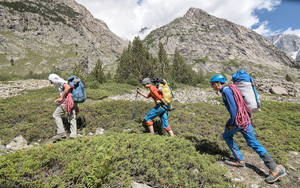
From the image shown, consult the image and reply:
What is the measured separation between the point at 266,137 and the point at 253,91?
3.87m

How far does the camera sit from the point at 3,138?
17.6 ft

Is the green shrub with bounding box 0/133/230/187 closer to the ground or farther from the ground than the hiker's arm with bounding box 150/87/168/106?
closer to the ground

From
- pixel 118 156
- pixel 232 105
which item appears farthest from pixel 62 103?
pixel 232 105

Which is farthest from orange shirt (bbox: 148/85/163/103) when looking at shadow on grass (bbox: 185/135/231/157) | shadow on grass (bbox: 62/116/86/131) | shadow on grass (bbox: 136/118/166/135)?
shadow on grass (bbox: 62/116/86/131)

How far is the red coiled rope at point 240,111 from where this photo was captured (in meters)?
3.50

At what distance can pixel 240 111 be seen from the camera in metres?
3.50

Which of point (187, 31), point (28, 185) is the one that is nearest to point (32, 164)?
point (28, 185)

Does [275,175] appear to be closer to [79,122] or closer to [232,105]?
[232,105]

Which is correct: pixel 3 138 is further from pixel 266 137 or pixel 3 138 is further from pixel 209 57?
pixel 209 57

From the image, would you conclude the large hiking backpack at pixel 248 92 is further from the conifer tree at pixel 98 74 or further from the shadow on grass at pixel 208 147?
the conifer tree at pixel 98 74

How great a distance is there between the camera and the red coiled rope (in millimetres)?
3502

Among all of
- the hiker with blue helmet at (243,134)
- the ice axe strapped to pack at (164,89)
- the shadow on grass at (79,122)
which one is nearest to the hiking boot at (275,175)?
the hiker with blue helmet at (243,134)

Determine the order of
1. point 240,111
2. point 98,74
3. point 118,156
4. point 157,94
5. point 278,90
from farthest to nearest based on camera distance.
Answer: point 98,74 < point 278,90 < point 157,94 < point 240,111 < point 118,156

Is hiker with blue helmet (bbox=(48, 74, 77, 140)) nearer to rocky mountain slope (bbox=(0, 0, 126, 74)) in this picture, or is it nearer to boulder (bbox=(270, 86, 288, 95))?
boulder (bbox=(270, 86, 288, 95))
